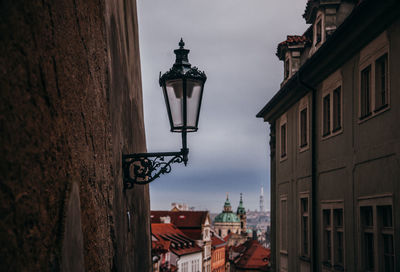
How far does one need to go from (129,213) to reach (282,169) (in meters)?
14.5

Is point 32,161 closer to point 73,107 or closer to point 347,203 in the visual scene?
point 73,107

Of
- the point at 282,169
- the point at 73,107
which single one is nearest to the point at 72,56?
the point at 73,107

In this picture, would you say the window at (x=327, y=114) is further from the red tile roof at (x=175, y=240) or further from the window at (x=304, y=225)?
the red tile roof at (x=175, y=240)

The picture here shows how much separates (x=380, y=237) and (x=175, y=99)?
610cm

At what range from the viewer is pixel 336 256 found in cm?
1273

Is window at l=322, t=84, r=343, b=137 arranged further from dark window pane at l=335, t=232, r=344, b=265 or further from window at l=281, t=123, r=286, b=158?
window at l=281, t=123, r=286, b=158

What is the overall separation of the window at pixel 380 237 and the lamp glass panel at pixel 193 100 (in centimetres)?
529

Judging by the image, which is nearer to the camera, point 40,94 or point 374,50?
point 40,94

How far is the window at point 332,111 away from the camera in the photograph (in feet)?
42.1

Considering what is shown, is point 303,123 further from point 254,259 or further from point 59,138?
point 254,259

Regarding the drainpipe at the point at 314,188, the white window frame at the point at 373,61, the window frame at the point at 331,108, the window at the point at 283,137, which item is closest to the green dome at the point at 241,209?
the window at the point at 283,137

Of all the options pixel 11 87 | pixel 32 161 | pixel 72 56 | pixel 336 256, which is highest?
pixel 72 56

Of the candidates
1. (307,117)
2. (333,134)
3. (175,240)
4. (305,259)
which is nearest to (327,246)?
(305,259)

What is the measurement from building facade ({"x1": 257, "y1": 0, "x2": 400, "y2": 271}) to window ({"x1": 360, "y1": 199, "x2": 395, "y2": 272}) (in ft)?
0.06
